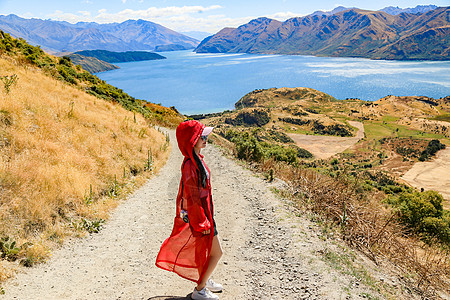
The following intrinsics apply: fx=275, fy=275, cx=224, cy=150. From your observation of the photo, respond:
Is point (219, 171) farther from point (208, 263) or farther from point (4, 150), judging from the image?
point (208, 263)

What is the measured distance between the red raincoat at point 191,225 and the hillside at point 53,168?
8.40ft

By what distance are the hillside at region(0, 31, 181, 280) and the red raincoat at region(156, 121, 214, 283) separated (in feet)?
8.40

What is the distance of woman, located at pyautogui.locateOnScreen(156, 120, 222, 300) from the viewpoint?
3305 millimetres

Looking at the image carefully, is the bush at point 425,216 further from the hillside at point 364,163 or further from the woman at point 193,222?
the woman at point 193,222

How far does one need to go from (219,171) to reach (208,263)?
8.79 meters

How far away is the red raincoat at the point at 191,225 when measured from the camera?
329cm

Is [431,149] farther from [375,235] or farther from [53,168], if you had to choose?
[53,168]

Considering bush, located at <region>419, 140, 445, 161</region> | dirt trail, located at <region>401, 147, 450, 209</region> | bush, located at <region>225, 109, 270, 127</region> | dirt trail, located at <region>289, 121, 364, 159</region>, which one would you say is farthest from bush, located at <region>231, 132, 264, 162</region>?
bush, located at <region>225, 109, 270, 127</region>

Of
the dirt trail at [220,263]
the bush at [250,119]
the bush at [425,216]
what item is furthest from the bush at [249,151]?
the bush at [250,119]

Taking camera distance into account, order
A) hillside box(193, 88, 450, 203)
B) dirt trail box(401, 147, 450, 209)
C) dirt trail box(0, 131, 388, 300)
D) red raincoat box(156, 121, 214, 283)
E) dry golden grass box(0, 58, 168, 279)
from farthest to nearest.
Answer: hillside box(193, 88, 450, 203) < dirt trail box(401, 147, 450, 209) < dry golden grass box(0, 58, 168, 279) < dirt trail box(0, 131, 388, 300) < red raincoat box(156, 121, 214, 283)

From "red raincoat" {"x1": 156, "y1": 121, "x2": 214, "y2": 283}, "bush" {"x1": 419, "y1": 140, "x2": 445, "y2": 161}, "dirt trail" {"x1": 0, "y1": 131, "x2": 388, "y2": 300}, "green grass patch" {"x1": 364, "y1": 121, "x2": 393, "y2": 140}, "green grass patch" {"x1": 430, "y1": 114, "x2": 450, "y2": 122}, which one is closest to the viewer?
"red raincoat" {"x1": 156, "y1": 121, "x2": 214, "y2": 283}

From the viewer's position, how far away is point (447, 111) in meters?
132

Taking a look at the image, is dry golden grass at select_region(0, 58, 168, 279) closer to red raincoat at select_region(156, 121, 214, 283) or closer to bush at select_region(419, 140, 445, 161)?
red raincoat at select_region(156, 121, 214, 283)

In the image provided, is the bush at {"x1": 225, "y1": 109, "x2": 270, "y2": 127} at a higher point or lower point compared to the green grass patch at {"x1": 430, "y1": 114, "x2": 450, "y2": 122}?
lower
